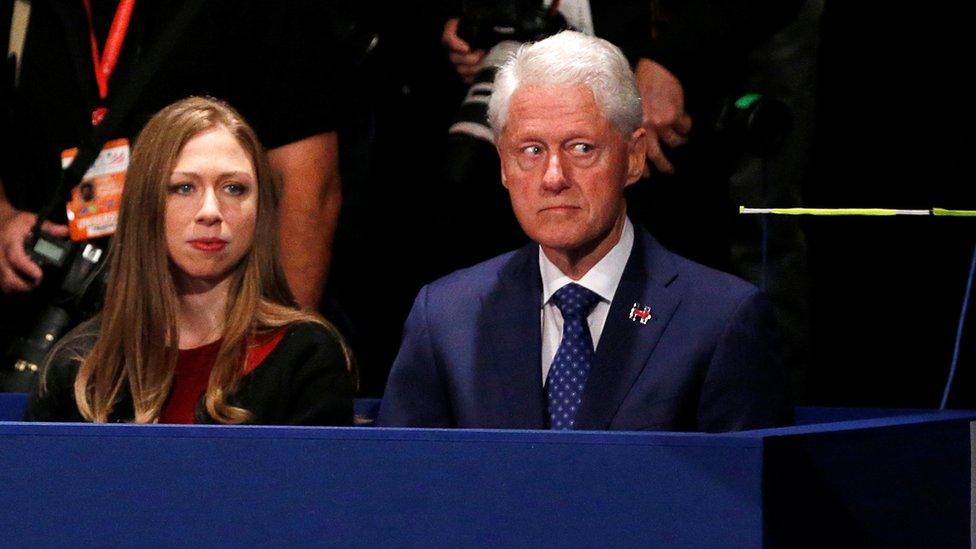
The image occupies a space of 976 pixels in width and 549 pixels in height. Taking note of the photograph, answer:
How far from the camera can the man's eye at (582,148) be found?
243cm

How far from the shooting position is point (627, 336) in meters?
2.35

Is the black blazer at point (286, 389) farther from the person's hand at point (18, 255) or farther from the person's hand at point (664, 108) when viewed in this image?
the person's hand at point (664, 108)

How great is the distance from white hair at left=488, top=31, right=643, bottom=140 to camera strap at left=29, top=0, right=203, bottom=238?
3.42ft

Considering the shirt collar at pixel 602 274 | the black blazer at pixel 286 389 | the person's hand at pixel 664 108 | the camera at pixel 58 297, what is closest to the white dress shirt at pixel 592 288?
the shirt collar at pixel 602 274

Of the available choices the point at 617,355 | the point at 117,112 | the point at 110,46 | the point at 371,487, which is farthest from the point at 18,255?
the point at 371,487

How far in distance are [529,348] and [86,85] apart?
135 centimetres

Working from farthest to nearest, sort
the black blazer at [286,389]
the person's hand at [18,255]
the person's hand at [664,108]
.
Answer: the person's hand at [18,255], the person's hand at [664,108], the black blazer at [286,389]

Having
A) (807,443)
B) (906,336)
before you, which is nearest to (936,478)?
(807,443)

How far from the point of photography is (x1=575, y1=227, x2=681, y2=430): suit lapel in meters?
2.31

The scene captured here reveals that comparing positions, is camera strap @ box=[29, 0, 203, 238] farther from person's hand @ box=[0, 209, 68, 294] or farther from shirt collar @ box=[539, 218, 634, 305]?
shirt collar @ box=[539, 218, 634, 305]

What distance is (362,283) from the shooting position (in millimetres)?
3869

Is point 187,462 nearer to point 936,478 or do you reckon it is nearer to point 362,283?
point 936,478

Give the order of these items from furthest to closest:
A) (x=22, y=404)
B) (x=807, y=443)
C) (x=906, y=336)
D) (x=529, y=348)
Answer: (x=906, y=336) < (x=22, y=404) < (x=529, y=348) < (x=807, y=443)

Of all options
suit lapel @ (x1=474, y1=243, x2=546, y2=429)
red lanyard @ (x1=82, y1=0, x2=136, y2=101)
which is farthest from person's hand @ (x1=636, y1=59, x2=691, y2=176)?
red lanyard @ (x1=82, y1=0, x2=136, y2=101)
